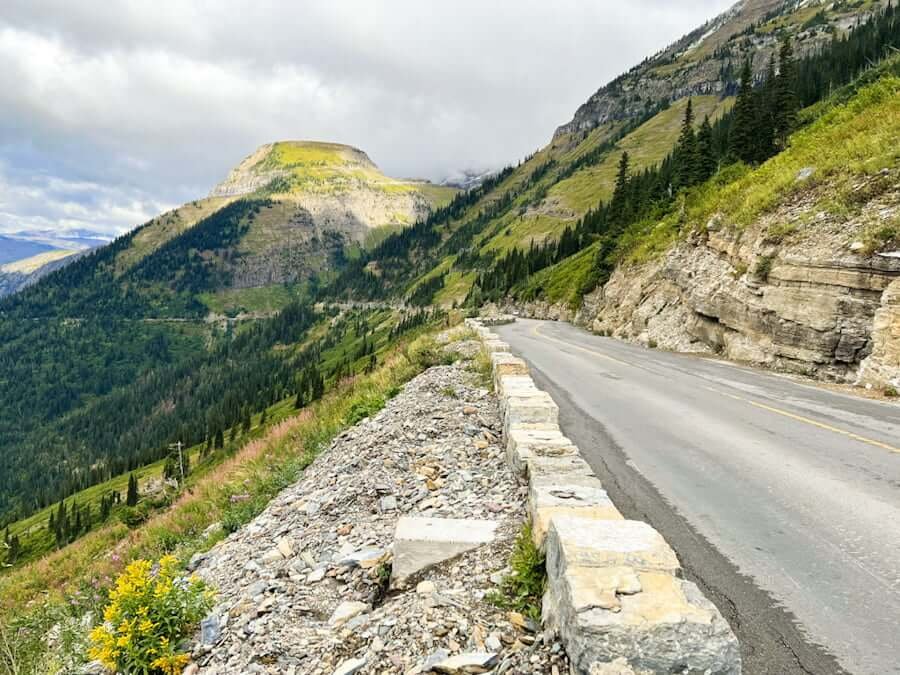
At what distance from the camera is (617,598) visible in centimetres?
323

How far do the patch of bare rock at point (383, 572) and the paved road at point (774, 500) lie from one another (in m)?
2.01

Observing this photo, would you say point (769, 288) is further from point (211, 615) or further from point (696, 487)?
point (211, 615)

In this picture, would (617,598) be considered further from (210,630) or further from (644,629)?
(210,630)

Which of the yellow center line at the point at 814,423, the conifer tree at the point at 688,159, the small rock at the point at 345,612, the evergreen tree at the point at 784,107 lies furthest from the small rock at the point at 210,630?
the conifer tree at the point at 688,159

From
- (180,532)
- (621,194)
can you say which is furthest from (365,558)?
(621,194)

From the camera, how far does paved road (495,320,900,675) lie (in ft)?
13.7

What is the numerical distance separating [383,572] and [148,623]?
95.4 inches

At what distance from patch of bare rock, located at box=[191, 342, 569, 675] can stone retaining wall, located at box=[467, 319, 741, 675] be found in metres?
0.59

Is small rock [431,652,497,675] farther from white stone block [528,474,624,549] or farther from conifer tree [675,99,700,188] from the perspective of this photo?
conifer tree [675,99,700,188]

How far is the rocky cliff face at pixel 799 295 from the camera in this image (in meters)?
16.4

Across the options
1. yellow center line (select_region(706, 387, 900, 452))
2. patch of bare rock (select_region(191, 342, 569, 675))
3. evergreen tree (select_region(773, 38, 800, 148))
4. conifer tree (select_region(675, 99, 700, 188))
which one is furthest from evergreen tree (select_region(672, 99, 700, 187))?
patch of bare rock (select_region(191, 342, 569, 675))

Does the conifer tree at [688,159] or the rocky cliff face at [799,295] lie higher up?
the conifer tree at [688,159]

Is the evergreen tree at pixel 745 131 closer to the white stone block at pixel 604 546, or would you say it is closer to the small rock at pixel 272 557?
the white stone block at pixel 604 546

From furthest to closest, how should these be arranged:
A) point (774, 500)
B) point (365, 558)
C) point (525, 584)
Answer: point (774, 500) < point (365, 558) < point (525, 584)
